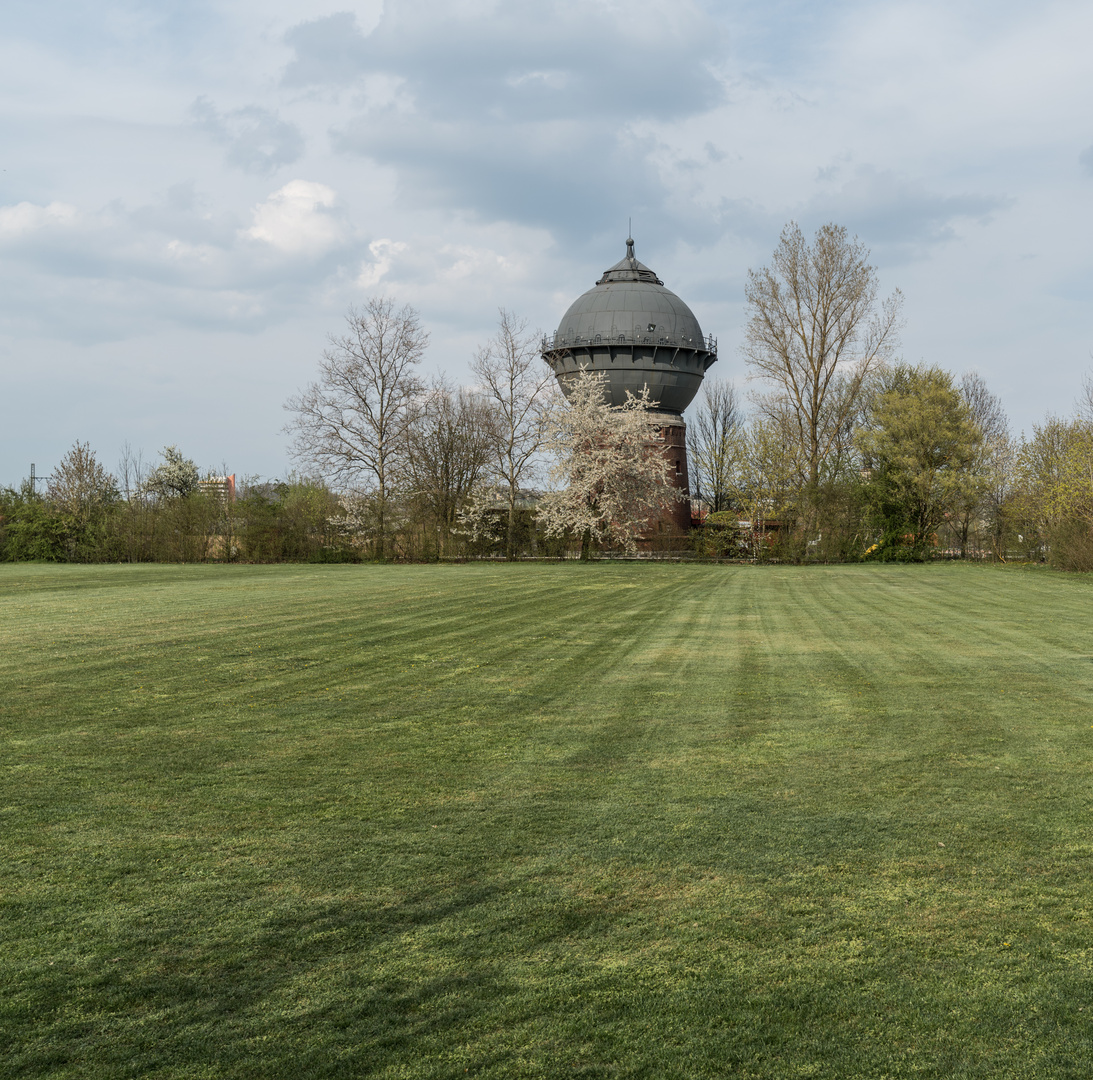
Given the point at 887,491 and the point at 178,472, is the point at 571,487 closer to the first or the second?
the point at 887,491

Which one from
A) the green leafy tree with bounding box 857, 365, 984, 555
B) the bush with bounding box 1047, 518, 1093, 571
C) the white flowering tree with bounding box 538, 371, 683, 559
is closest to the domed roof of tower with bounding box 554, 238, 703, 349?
the white flowering tree with bounding box 538, 371, 683, 559

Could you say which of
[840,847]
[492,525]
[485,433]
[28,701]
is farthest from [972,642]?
[485,433]

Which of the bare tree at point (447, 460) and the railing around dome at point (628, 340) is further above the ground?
the railing around dome at point (628, 340)

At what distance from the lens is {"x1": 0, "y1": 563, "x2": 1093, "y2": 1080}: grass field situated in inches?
113

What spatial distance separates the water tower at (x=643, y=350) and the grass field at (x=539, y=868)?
32.3 m

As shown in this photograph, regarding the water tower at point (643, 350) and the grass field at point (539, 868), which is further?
the water tower at point (643, 350)

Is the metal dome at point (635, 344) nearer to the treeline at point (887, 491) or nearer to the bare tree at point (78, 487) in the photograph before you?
the treeline at point (887, 491)

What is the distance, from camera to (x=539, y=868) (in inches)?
167

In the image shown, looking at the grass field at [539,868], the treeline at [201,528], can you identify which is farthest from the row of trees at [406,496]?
the grass field at [539,868]

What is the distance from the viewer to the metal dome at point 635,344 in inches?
1608

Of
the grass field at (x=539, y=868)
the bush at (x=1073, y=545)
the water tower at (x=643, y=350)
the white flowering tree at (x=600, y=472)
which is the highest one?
the water tower at (x=643, y=350)

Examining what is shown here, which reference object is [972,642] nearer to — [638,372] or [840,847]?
[840,847]

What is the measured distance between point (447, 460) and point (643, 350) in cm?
1041

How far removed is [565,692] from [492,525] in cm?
2855
